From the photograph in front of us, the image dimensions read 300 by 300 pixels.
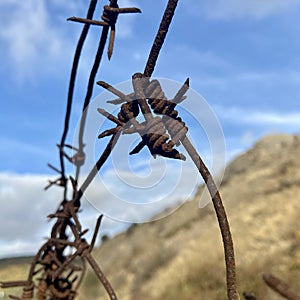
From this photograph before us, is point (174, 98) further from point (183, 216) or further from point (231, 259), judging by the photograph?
point (183, 216)

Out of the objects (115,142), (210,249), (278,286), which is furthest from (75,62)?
(210,249)

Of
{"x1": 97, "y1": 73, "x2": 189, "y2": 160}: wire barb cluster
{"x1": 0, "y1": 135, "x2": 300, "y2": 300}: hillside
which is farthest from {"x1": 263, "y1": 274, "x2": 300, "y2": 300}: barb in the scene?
{"x1": 0, "y1": 135, "x2": 300, "y2": 300}: hillside

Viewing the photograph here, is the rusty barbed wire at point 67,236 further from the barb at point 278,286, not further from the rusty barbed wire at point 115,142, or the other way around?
the barb at point 278,286

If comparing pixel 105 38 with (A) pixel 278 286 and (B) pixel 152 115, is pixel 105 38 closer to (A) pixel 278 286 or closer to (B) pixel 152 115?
(B) pixel 152 115

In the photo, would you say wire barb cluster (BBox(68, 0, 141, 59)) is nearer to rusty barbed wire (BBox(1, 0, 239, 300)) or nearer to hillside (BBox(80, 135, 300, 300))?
rusty barbed wire (BBox(1, 0, 239, 300))

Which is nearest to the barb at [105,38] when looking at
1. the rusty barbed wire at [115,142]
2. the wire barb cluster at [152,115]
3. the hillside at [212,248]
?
the rusty barbed wire at [115,142]

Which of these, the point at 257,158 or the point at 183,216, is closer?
the point at 183,216

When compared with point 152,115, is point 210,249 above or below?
above

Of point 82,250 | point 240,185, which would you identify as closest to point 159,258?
point 240,185
